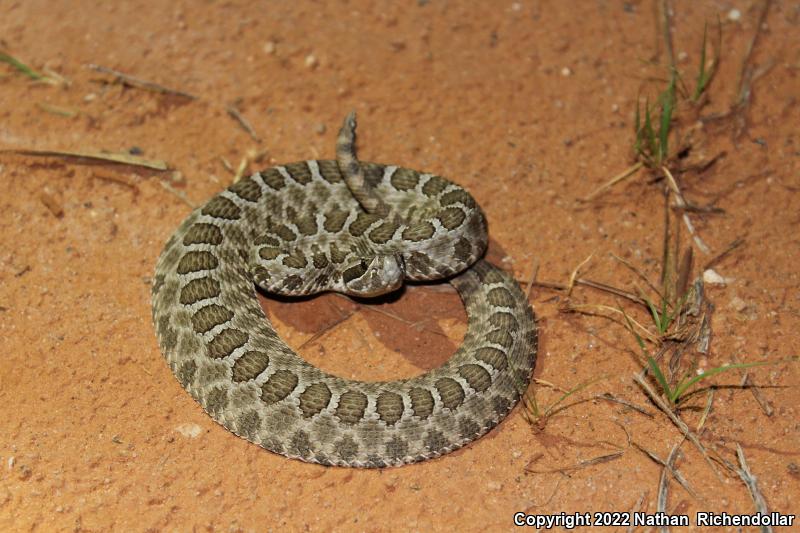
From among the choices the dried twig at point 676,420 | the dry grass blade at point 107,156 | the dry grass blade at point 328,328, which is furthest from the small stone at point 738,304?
the dry grass blade at point 107,156

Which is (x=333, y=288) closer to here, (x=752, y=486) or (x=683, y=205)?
(x=683, y=205)

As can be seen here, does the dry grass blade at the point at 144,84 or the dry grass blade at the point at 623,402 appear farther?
the dry grass blade at the point at 144,84

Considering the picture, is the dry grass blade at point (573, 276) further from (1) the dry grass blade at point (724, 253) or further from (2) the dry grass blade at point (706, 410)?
(2) the dry grass blade at point (706, 410)

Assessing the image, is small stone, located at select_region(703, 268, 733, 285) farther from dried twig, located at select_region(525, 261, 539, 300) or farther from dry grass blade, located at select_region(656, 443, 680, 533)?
dry grass blade, located at select_region(656, 443, 680, 533)

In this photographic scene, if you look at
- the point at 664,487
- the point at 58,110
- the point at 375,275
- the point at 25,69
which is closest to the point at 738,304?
the point at 664,487

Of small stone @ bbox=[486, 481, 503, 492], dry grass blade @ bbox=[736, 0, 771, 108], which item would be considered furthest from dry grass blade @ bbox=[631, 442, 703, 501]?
dry grass blade @ bbox=[736, 0, 771, 108]

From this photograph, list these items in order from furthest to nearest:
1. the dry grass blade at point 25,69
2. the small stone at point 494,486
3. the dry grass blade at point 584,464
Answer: the dry grass blade at point 25,69
the dry grass blade at point 584,464
the small stone at point 494,486
